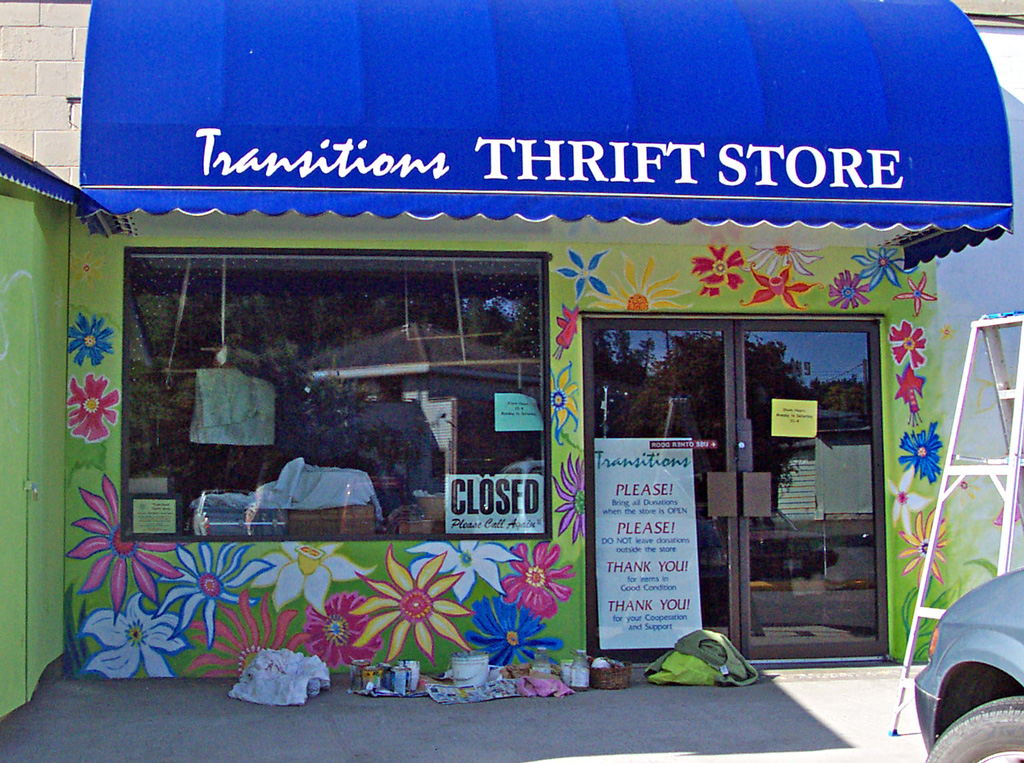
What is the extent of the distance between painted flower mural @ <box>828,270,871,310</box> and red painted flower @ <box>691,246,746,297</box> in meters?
0.68

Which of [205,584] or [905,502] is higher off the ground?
[905,502]

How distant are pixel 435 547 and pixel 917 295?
3826 millimetres

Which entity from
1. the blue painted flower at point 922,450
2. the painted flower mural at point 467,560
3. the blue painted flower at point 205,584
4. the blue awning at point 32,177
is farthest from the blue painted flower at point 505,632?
the blue awning at point 32,177

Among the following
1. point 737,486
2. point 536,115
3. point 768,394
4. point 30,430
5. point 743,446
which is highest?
point 536,115

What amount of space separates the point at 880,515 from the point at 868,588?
1.74 feet

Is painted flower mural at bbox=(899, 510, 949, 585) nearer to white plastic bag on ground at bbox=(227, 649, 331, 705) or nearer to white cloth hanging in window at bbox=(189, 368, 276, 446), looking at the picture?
white plastic bag on ground at bbox=(227, 649, 331, 705)

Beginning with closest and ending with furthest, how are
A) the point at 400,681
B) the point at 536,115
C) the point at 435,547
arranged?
the point at 536,115 → the point at 400,681 → the point at 435,547

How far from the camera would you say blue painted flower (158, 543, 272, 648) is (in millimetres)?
6879

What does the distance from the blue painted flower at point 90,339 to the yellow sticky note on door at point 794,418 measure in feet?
14.9

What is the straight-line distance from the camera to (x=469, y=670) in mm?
6758

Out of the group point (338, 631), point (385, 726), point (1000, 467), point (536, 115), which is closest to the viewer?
point (1000, 467)

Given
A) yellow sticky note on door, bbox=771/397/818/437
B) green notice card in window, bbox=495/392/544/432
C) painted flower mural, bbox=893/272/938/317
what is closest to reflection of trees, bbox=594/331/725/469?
yellow sticky note on door, bbox=771/397/818/437

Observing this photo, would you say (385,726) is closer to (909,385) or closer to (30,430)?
(30,430)

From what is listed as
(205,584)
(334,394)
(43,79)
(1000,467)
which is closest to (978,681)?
(1000,467)
